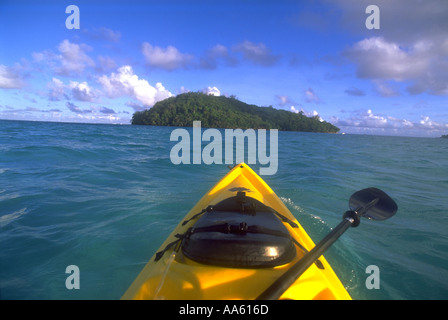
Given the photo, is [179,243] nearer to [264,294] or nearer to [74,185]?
[264,294]

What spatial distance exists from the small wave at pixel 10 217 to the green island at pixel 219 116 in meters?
74.1

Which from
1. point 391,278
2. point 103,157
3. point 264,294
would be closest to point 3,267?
point 264,294

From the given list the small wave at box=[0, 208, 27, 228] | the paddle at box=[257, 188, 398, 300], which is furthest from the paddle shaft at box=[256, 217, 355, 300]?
the small wave at box=[0, 208, 27, 228]

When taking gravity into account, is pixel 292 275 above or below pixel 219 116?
below

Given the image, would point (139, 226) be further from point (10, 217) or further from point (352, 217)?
point (352, 217)

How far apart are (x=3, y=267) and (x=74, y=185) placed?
3655 millimetres

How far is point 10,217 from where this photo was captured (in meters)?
4.31

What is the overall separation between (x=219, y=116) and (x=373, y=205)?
8122 cm

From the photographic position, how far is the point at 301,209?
5.25 metres

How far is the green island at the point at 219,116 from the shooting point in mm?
82125

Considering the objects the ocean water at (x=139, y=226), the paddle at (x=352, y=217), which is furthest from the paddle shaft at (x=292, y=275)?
the ocean water at (x=139, y=226)

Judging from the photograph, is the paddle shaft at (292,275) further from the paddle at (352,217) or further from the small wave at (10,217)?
the small wave at (10,217)

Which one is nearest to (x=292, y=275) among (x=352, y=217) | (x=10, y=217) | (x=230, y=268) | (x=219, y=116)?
(x=230, y=268)

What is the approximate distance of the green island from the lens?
3233 inches
